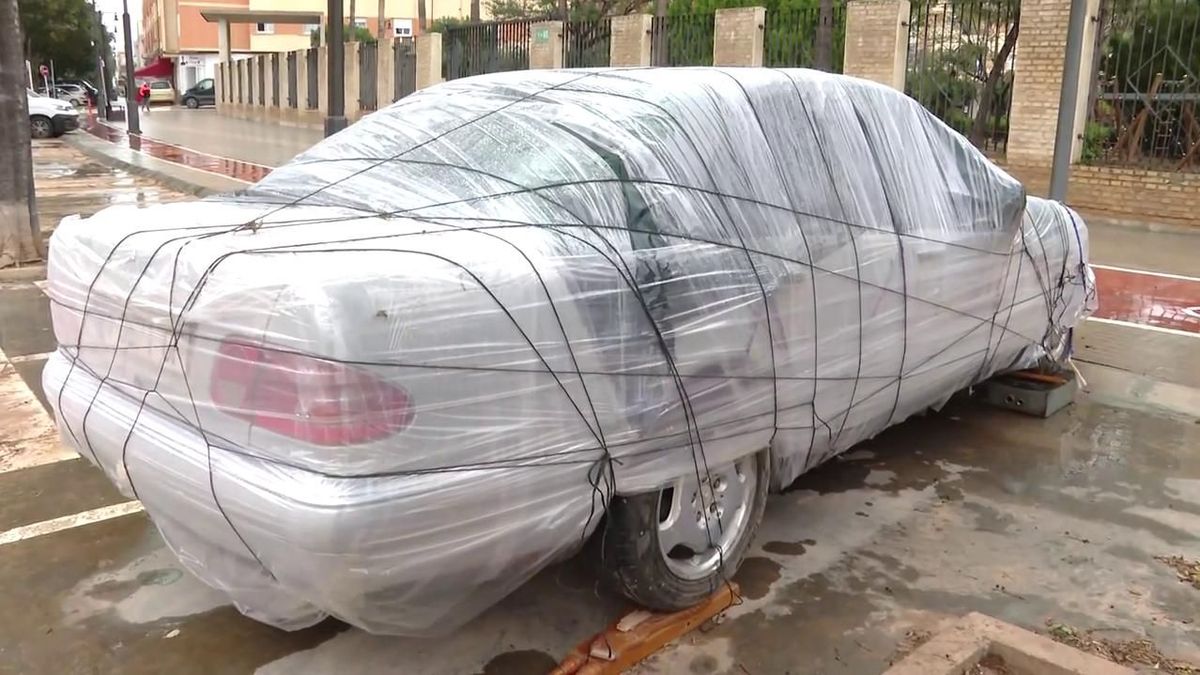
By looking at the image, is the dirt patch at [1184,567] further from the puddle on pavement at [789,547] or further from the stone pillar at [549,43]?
the stone pillar at [549,43]

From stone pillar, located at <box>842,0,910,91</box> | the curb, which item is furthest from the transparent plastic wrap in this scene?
stone pillar, located at <box>842,0,910,91</box>

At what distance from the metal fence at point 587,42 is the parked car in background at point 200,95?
3967cm

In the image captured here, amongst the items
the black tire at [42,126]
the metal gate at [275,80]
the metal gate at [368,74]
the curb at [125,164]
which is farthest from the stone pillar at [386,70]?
the metal gate at [275,80]

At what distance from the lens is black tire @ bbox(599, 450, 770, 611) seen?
9.47 feet

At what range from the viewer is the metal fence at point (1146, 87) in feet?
40.4

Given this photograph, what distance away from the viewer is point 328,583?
2.30 m

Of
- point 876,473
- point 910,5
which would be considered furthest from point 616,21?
point 876,473

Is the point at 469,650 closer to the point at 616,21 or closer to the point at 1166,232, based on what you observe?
the point at 1166,232

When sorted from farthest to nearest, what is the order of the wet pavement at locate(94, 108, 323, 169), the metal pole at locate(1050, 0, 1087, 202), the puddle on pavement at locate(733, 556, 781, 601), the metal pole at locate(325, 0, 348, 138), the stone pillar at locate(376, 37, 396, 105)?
the stone pillar at locate(376, 37, 396, 105) < the wet pavement at locate(94, 108, 323, 169) < the metal pole at locate(325, 0, 348, 138) < the metal pole at locate(1050, 0, 1087, 202) < the puddle on pavement at locate(733, 556, 781, 601)

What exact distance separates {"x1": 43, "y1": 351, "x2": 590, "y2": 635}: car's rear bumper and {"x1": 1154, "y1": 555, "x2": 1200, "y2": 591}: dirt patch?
2344 mm

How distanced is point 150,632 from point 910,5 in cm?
1475

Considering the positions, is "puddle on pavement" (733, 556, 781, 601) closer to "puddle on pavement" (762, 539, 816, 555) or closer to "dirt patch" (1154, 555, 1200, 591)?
"puddle on pavement" (762, 539, 816, 555)

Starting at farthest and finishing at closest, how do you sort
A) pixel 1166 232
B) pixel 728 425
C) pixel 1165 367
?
pixel 1166 232 < pixel 1165 367 < pixel 728 425

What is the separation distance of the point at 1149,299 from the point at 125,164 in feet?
60.6
